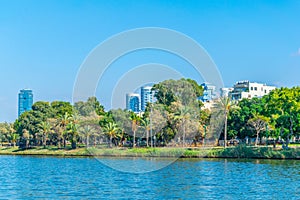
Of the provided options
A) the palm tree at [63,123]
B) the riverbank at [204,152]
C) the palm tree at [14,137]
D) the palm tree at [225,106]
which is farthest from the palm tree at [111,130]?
the palm tree at [14,137]

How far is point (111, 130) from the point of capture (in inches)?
3553

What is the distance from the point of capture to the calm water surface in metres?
37.0

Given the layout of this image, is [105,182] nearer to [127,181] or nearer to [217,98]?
[127,181]

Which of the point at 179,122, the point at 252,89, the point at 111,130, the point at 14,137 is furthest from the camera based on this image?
the point at 252,89

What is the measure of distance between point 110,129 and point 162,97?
1128cm

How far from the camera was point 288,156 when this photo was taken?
6875 centimetres

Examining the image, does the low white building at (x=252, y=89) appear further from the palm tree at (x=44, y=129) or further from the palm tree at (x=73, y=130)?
the palm tree at (x=73, y=130)

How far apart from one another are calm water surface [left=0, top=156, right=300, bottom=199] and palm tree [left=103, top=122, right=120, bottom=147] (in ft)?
107

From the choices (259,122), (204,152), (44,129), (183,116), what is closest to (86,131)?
(44,129)

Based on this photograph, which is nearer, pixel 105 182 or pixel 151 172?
pixel 105 182

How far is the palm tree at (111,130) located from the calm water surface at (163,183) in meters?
32.7

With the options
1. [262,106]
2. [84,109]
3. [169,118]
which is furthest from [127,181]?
[84,109]

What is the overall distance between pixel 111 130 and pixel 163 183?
4727cm

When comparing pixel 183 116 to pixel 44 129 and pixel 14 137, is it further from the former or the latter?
pixel 14 137
